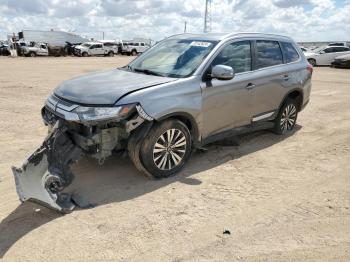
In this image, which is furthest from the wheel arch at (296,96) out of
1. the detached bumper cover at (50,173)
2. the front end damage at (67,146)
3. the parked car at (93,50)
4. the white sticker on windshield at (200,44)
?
the parked car at (93,50)

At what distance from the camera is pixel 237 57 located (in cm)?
563

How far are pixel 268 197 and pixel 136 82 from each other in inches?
83.9

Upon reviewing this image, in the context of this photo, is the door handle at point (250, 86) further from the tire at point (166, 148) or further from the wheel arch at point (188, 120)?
the tire at point (166, 148)

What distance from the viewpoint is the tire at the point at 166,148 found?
4.56 meters

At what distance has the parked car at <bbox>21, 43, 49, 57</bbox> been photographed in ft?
135

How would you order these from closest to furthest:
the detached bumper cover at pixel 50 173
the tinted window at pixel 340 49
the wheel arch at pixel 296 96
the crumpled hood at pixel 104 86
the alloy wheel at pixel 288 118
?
the detached bumper cover at pixel 50 173, the crumpled hood at pixel 104 86, the wheel arch at pixel 296 96, the alloy wheel at pixel 288 118, the tinted window at pixel 340 49

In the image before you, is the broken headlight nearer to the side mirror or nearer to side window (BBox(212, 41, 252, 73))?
the side mirror

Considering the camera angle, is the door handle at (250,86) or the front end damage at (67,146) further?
the door handle at (250,86)

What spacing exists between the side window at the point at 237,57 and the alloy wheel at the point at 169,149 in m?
1.17

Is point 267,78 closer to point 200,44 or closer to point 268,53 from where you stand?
point 268,53

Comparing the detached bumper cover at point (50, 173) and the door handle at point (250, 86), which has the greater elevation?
the door handle at point (250, 86)

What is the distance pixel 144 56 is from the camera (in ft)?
19.7

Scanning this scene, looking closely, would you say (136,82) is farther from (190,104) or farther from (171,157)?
(171,157)

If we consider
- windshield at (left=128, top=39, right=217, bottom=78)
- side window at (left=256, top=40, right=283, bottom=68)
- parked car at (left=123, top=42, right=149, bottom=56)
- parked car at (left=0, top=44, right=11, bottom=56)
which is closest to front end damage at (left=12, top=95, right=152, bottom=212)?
windshield at (left=128, top=39, right=217, bottom=78)
